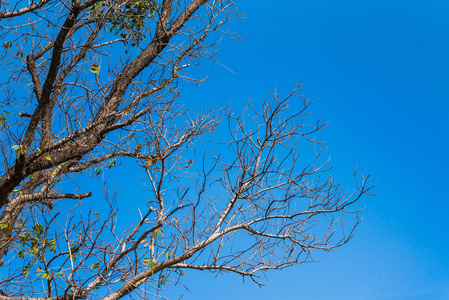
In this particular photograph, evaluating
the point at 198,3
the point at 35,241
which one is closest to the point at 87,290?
the point at 35,241

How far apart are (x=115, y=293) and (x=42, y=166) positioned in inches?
71.3

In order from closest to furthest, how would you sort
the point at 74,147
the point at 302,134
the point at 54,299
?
the point at 54,299, the point at 74,147, the point at 302,134

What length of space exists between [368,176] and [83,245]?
11.5 ft

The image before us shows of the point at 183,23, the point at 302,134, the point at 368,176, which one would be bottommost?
the point at 368,176

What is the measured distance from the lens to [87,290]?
5020 millimetres

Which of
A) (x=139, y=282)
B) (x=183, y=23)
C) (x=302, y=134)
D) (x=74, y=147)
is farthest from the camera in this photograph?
(x=183, y=23)

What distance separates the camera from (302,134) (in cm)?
613

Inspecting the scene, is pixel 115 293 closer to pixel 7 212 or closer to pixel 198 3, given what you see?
pixel 7 212

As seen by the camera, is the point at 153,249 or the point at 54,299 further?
the point at 153,249

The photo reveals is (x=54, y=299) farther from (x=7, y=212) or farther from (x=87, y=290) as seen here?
(x=7, y=212)

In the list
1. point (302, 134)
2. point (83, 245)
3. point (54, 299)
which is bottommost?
point (54, 299)

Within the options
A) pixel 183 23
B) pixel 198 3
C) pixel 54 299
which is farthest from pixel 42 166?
pixel 198 3

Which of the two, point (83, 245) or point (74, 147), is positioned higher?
point (74, 147)

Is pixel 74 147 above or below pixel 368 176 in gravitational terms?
above
